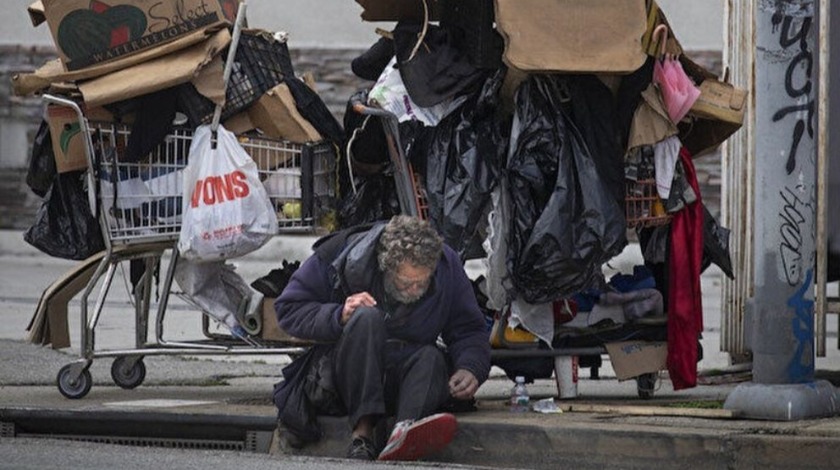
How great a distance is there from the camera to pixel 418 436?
672 cm

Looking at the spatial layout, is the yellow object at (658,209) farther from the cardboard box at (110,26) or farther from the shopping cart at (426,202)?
the cardboard box at (110,26)

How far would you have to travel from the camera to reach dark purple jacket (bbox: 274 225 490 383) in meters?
7.01

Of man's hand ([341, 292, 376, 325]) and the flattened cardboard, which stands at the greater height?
the flattened cardboard

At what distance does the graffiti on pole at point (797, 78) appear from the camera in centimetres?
698

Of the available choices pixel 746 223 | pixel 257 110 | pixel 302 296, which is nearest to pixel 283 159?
pixel 257 110

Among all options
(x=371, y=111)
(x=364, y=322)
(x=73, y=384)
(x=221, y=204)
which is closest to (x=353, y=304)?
(x=364, y=322)

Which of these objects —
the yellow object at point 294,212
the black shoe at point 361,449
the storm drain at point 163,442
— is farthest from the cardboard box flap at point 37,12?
the black shoe at point 361,449

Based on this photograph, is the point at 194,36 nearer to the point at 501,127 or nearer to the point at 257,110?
the point at 257,110

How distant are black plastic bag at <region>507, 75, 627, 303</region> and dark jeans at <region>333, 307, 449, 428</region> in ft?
2.44

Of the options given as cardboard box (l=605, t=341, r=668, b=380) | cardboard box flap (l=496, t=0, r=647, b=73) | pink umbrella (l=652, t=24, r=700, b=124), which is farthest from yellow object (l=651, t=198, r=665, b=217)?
cardboard box flap (l=496, t=0, r=647, b=73)

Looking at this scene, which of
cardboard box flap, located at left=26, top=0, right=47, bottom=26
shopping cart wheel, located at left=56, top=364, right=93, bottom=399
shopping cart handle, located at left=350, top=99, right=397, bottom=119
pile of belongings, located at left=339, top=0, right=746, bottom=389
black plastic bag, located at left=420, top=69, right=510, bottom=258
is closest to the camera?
pile of belongings, located at left=339, top=0, right=746, bottom=389

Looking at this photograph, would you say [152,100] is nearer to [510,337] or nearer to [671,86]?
[510,337]

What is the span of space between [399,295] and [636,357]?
1327mm

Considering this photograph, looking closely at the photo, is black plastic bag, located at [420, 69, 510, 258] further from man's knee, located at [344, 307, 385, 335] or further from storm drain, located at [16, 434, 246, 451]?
storm drain, located at [16, 434, 246, 451]
